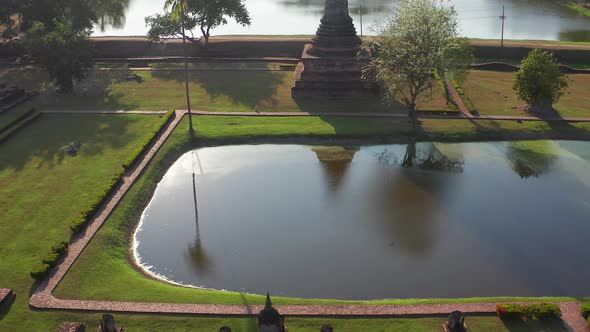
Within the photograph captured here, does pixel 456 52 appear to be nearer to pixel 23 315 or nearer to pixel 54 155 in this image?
pixel 54 155

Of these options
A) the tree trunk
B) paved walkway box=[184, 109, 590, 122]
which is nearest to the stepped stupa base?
paved walkway box=[184, 109, 590, 122]

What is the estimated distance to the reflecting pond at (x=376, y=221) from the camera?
2022cm

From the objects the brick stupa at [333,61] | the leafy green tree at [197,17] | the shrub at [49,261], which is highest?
the leafy green tree at [197,17]

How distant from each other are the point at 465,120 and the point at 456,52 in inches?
208

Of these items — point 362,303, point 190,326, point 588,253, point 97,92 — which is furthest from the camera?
point 97,92

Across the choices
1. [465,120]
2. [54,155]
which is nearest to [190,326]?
[54,155]

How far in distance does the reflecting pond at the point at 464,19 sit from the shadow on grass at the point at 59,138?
37903mm

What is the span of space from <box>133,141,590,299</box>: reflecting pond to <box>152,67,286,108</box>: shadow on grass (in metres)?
9.09

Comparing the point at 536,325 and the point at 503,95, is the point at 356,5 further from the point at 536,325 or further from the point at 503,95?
the point at 536,325

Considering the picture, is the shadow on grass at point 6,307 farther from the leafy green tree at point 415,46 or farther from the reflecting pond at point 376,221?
the leafy green tree at point 415,46

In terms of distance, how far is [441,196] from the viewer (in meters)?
26.4

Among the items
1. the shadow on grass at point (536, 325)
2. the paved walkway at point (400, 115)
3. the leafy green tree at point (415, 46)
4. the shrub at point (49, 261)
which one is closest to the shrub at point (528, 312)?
the shadow on grass at point (536, 325)

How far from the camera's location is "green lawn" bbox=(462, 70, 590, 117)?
37.5 meters

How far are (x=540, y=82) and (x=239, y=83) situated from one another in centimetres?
2220
